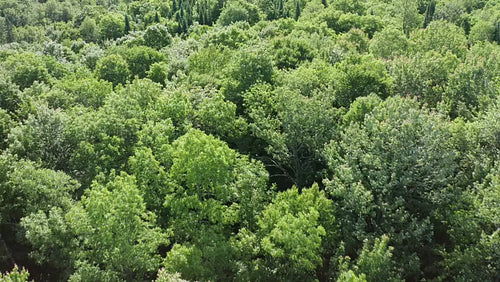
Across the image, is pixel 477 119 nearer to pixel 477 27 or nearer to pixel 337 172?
pixel 337 172

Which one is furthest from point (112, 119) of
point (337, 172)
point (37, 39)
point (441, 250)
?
point (37, 39)

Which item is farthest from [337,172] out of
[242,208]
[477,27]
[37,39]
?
[37,39]

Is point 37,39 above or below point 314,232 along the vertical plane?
below

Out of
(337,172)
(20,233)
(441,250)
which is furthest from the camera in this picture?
(20,233)

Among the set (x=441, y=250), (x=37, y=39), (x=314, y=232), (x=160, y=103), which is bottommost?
(x=37, y=39)

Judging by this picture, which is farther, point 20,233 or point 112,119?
point 112,119

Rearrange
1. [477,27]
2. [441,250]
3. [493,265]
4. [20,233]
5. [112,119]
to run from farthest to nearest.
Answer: [477,27] < [112,119] < [20,233] < [441,250] < [493,265]
